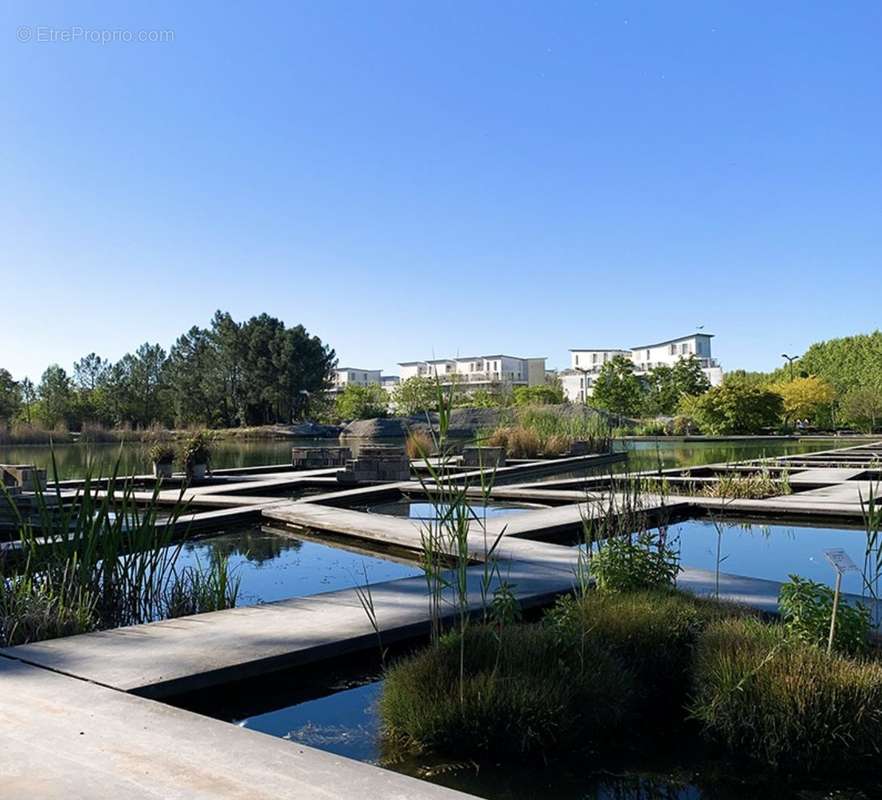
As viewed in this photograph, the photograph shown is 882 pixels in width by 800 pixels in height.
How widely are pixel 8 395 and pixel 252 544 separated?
3957cm

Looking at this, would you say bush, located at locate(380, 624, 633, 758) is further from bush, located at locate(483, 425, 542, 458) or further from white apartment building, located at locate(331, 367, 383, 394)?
white apartment building, located at locate(331, 367, 383, 394)

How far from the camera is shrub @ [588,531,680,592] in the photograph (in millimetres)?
4070

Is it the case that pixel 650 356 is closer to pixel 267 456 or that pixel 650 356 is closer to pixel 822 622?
pixel 267 456

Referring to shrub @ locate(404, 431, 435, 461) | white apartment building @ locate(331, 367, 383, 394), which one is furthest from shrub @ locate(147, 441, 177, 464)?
white apartment building @ locate(331, 367, 383, 394)

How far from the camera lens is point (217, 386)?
45.2 meters

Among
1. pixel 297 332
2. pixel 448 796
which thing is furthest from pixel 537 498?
pixel 297 332

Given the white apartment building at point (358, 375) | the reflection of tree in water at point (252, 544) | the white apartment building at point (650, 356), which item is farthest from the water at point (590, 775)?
the white apartment building at point (358, 375)

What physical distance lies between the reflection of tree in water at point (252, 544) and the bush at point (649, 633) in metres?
3.36

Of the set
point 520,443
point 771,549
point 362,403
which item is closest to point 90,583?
point 771,549

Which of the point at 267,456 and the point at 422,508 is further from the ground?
the point at 267,456

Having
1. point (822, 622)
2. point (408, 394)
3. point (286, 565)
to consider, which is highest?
point (408, 394)

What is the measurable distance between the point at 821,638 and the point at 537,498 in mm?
6574

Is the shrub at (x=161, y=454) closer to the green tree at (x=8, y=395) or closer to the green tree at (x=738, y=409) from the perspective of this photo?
the green tree at (x=738, y=409)

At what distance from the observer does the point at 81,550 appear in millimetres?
4438
